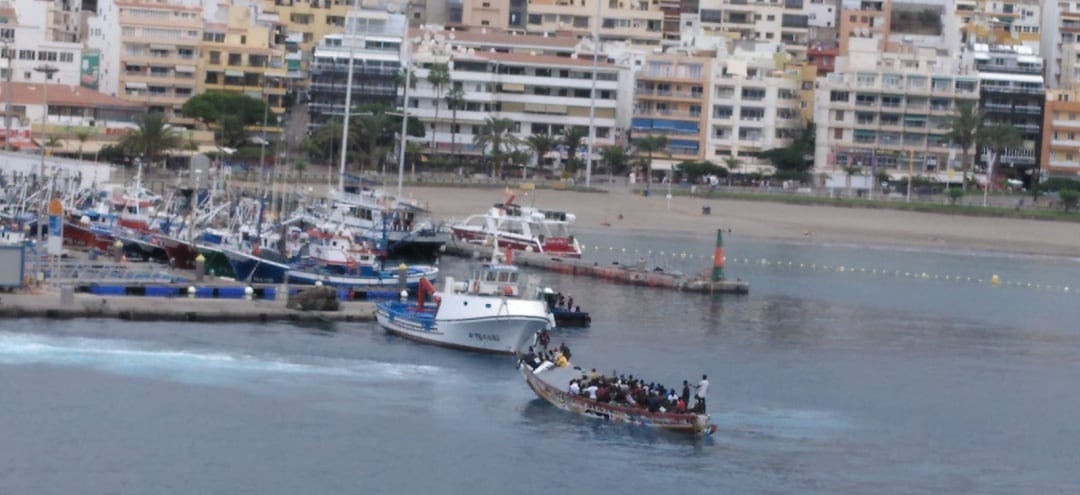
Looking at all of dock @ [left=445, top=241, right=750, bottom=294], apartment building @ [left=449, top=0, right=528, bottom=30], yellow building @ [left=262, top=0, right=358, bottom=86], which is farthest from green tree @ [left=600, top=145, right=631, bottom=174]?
dock @ [left=445, top=241, right=750, bottom=294]

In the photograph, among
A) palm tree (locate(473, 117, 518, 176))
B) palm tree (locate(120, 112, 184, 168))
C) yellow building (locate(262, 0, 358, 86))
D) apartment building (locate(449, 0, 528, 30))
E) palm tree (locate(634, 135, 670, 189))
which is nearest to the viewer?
palm tree (locate(120, 112, 184, 168))

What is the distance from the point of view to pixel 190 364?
55.2 meters

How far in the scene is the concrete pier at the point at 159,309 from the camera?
6019 cm

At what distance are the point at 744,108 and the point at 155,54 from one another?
35.7 metres

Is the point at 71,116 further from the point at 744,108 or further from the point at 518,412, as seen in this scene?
the point at 518,412

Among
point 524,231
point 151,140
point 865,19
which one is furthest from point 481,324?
point 865,19

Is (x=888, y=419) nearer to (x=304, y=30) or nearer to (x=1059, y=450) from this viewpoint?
(x=1059, y=450)

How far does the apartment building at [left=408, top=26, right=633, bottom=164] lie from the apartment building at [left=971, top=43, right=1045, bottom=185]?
2186cm

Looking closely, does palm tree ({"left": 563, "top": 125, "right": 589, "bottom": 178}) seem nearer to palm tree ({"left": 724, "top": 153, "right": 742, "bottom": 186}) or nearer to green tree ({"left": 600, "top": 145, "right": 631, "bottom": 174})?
green tree ({"left": 600, "top": 145, "right": 631, "bottom": 174})

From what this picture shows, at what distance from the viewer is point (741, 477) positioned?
46156 millimetres

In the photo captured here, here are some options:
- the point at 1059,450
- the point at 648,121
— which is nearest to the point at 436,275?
the point at 1059,450

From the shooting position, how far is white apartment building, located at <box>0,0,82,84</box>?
131m

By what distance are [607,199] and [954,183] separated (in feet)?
82.1

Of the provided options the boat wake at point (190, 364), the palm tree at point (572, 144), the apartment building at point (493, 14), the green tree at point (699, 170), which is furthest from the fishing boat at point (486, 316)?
the apartment building at point (493, 14)
